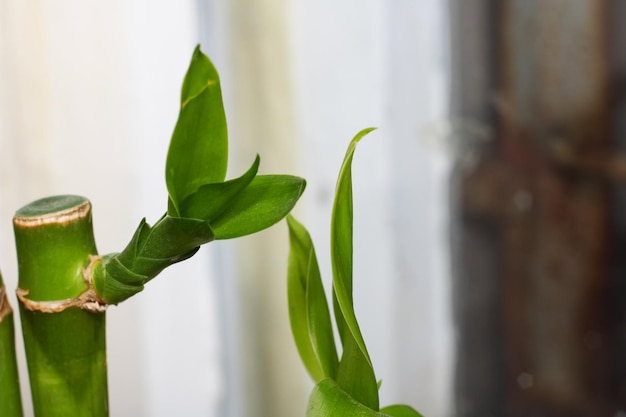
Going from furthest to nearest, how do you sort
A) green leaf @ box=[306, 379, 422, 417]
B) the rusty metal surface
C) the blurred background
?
the rusty metal surface, the blurred background, green leaf @ box=[306, 379, 422, 417]

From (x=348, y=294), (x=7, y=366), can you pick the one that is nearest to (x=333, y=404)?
(x=348, y=294)

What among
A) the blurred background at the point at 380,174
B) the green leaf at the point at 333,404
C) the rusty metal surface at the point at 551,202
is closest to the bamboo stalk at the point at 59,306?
the green leaf at the point at 333,404

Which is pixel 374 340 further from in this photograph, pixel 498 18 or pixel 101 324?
pixel 101 324

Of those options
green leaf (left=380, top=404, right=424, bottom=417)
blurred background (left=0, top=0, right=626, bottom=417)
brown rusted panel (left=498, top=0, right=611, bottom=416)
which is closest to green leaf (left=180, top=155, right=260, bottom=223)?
green leaf (left=380, top=404, right=424, bottom=417)

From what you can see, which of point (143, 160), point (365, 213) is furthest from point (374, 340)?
point (143, 160)

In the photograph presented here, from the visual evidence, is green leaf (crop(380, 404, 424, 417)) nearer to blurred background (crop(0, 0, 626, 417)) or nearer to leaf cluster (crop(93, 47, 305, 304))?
leaf cluster (crop(93, 47, 305, 304))
